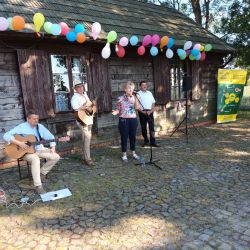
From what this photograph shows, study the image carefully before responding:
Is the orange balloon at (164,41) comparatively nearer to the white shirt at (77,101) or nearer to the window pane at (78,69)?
the window pane at (78,69)

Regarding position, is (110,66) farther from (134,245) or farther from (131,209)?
(134,245)

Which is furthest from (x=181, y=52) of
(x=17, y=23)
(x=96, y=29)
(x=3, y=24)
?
(x=3, y=24)

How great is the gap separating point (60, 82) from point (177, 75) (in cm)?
480

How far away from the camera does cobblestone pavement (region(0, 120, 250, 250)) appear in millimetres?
3531

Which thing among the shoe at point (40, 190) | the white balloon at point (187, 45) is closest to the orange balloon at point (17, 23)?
the shoe at point (40, 190)

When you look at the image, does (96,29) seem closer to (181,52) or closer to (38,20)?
(38,20)

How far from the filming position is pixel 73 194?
4.93m

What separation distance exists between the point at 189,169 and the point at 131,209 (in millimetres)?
Answer: 2189

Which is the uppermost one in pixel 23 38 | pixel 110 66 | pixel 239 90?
pixel 23 38

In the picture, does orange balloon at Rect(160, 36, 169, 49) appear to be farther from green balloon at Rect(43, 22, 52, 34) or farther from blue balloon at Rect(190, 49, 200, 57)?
green balloon at Rect(43, 22, 52, 34)

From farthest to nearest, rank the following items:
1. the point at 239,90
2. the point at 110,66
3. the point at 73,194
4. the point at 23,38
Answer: the point at 239,90
the point at 110,66
the point at 23,38
the point at 73,194

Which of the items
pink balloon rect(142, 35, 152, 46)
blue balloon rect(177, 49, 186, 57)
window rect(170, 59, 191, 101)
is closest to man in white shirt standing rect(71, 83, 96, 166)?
pink balloon rect(142, 35, 152, 46)

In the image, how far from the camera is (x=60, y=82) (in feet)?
24.3

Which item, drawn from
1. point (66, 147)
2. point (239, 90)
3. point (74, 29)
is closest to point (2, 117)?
point (66, 147)
